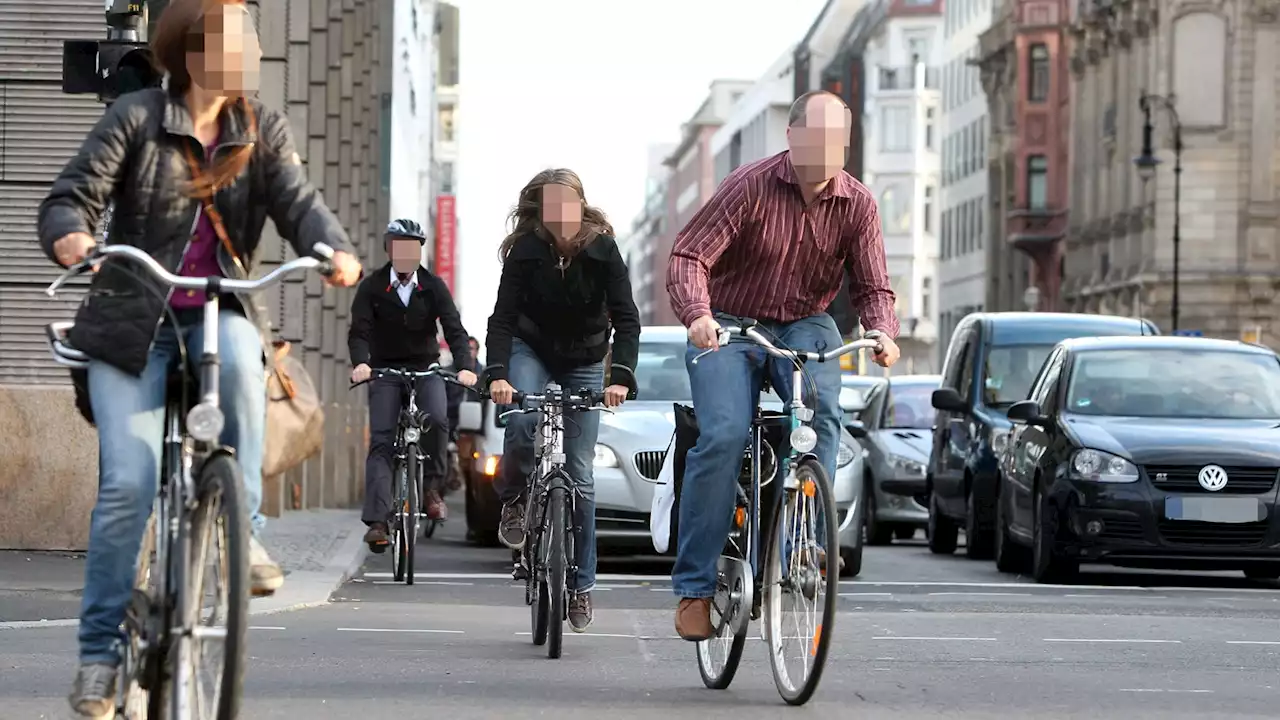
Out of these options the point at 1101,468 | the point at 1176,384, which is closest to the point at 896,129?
the point at 1176,384

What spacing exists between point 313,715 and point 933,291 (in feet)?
416

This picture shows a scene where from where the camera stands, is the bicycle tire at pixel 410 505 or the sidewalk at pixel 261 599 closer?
the sidewalk at pixel 261 599

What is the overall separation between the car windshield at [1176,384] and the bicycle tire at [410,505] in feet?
14.4

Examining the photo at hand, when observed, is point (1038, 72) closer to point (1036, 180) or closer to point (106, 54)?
point (1036, 180)

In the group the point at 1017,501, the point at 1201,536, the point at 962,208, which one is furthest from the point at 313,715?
the point at 962,208

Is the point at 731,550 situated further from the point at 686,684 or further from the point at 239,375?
the point at 239,375

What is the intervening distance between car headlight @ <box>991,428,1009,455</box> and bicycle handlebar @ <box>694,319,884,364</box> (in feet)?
37.3

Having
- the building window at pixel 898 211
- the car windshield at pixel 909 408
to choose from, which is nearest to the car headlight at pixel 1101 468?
the car windshield at pixel 909 408

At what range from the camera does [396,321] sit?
633 inches

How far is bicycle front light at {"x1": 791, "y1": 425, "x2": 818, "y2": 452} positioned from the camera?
8.95 metres

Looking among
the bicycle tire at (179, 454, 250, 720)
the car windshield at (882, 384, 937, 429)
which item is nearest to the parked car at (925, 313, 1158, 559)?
the car windshield at (882, 384, 937, 429)

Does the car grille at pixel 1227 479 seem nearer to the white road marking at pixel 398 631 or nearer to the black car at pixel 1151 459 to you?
the black car at pixel 1151 459

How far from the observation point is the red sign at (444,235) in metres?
106

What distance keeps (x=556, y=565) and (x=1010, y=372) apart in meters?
11.8
